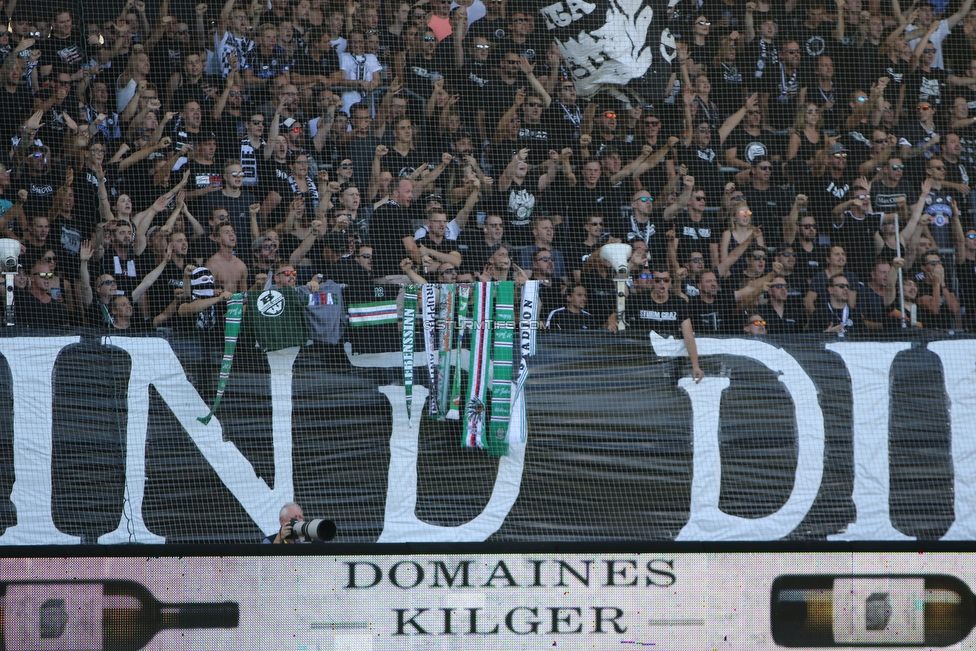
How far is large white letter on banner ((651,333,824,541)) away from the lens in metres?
7.25

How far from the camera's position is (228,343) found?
7.16 metres

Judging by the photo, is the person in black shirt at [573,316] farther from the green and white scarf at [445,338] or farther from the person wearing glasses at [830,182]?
the person wearing glasses at [830,182]

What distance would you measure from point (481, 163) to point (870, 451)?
3422mm

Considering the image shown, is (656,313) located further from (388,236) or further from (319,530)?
(319,530)

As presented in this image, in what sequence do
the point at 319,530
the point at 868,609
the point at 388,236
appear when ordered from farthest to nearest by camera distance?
the point at 388,236 < the point at 319,530 < the point at 868,609

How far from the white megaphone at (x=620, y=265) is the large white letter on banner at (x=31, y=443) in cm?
369

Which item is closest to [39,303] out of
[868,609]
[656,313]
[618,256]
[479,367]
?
[479,367]

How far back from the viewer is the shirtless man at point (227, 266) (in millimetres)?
7643

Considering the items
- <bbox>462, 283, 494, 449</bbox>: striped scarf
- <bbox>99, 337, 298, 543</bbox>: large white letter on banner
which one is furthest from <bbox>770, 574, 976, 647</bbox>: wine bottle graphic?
<bbox>99, 337, 298, 543</bbox>: large white letter on banner

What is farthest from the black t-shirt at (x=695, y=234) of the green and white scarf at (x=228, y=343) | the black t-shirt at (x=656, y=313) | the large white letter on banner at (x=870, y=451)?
the green and white scarf at (x=228, y=343)

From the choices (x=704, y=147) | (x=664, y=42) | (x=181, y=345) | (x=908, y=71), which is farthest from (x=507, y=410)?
(x=908, y=71)

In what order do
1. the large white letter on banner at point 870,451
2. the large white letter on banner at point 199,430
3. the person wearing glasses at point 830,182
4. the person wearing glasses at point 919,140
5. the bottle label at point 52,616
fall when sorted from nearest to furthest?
the bottle label at point 52,616, the large white letter on banner at point 199,430, the large white letter on banner at point 870,451, the person wearing glasses at point 830,182, the person wearing glasses at point 919,140

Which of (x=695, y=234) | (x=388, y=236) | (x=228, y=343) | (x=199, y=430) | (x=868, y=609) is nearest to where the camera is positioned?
(x=868, y=609)

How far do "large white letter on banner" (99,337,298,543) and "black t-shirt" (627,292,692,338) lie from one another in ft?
7.85
